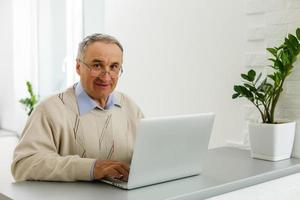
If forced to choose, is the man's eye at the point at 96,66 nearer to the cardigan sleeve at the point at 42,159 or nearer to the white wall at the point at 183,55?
the cardigan sleeve at the point at 42,159

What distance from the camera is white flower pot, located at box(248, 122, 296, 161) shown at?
6.86 feet

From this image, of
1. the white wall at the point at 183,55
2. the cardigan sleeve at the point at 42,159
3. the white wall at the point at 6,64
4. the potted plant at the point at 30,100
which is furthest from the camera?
the white wall at the point at 6,64

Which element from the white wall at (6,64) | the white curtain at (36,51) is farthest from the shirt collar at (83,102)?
the white wall at (6,64)

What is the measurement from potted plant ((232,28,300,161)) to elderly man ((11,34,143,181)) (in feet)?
1.91

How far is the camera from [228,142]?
251cm

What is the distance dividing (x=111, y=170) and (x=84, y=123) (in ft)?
1.06

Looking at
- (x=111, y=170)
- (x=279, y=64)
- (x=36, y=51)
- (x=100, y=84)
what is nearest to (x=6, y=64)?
(x=36, y=51)

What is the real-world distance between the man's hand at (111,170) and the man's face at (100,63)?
1.28 feet

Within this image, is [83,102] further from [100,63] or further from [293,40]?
[293,40]

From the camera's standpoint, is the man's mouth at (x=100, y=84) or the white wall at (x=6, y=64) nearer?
the man's mouth at (x=100, y=84)

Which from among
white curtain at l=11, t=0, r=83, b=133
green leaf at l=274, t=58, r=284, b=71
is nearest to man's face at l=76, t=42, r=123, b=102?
green leaf at l=274, t=58, r=284, b=71

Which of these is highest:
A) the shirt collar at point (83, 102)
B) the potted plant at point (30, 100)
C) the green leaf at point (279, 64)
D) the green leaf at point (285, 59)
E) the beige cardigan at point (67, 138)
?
the green leaf at point (285, 59)

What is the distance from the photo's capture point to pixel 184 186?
5.34 ft

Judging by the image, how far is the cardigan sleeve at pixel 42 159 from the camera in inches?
63.0
